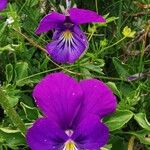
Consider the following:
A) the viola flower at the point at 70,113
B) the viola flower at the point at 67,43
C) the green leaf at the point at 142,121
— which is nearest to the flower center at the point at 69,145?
the viola flower at the point at 70,113

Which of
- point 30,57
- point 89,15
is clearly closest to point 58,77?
point 89,15

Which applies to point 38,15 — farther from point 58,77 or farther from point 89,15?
point 58,77

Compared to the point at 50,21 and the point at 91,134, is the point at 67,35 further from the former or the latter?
the point at 91,134

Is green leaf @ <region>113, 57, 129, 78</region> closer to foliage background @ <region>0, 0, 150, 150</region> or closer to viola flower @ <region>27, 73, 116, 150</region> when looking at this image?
foliage background @ <region>0, 0, 150, 150</region>

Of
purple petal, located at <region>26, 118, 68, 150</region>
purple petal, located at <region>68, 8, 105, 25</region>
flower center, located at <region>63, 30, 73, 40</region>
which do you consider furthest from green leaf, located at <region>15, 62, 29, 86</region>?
purple petal, located at <region>26, 118, 68, 150</region>

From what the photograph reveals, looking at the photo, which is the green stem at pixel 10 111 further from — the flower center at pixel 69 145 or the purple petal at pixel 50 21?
the purple petal at pixel 50 21
